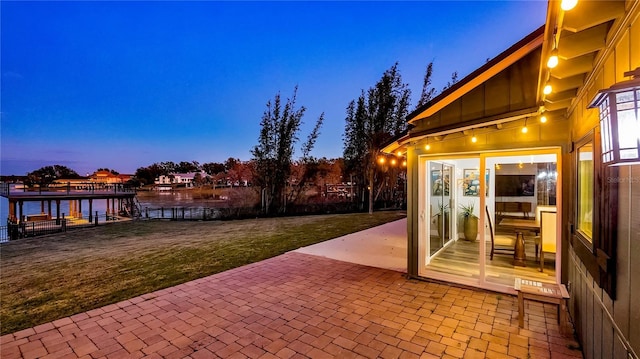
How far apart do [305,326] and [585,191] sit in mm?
3065

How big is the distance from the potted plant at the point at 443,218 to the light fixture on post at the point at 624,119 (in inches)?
183

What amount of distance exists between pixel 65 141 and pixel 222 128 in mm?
17612

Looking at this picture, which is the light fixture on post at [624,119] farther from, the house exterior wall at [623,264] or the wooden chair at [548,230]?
the wooden chair at [548,230]

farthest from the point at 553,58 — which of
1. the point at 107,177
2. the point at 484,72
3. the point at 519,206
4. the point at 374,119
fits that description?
the point at 107,177

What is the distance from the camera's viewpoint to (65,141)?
3272cm

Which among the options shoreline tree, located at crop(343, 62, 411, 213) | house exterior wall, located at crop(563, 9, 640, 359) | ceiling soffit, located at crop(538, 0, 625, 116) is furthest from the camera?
shoreline tree, located at crop(343, 62, 411, 213)

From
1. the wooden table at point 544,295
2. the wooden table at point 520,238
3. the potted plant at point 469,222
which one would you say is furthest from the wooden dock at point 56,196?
the wooden table at point 544,295

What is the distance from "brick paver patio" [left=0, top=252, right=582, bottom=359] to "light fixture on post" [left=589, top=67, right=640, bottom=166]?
2281mm

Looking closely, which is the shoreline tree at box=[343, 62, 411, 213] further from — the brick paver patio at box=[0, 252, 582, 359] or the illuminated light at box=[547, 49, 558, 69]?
the illuminated light at box=[547, 49, 558, 69]

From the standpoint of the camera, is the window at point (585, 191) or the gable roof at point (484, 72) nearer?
the window at point (585, 191)

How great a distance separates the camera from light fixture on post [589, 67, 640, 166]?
0.96 metres

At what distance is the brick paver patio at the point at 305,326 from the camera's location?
2.65 meters

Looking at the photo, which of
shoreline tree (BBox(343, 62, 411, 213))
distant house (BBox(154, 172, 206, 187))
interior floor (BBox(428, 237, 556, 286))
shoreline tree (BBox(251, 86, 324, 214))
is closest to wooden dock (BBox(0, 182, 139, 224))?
shoreline tree (BBox(251, 86, 324, 214))

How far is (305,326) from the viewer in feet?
10.2
